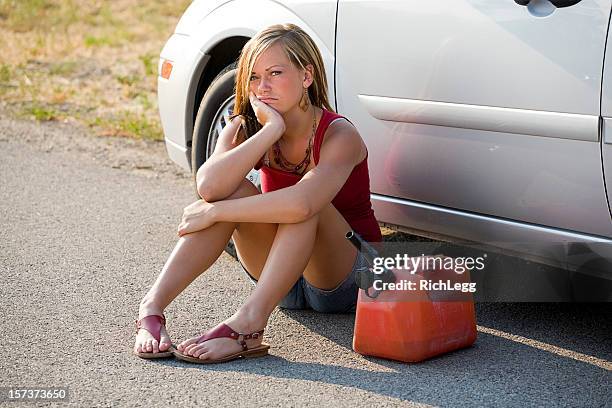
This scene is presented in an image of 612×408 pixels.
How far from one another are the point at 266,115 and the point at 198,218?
435 millimetres

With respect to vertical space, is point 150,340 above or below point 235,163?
below

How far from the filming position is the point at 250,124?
3.81 m

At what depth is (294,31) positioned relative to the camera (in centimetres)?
372

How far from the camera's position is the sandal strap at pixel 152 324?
A: 350 centimetres

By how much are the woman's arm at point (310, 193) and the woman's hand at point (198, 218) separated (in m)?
0.02

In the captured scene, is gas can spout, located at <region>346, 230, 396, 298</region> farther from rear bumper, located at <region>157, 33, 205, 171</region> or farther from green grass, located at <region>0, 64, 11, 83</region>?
green grass, located at <region>0, 64, 11, 83</region>

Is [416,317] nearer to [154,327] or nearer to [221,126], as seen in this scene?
[154,327]

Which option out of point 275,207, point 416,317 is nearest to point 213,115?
point 275,207

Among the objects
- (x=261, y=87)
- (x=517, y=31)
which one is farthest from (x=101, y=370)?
(x=517, y=31)

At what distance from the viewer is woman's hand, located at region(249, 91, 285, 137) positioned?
365 cm

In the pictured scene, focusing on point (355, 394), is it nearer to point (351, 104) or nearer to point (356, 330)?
point (356, 330)

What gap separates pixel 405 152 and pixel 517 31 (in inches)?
26.4

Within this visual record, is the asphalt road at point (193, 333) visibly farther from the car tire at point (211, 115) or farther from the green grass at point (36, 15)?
the green grass at point (36, 15)

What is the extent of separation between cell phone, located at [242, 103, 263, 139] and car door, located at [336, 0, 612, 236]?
1.40 feet
